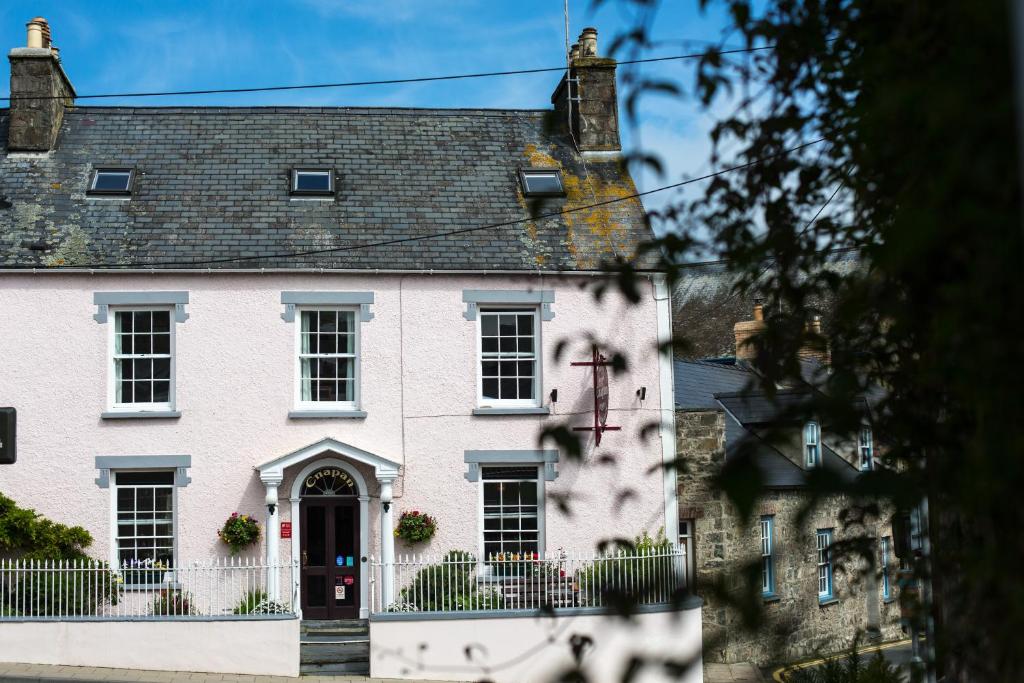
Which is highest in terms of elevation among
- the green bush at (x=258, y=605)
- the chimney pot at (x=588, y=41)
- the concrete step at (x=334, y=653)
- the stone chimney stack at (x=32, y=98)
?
the chimney pot at (x=588, y=41)

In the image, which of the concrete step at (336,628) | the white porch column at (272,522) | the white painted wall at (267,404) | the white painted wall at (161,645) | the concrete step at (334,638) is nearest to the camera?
the white painted wall at (161,645)

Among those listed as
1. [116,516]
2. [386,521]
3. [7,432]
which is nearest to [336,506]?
[386,521]

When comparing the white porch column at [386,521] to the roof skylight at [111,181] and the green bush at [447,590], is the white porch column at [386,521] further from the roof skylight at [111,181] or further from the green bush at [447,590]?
the roof skylight at [111,181]

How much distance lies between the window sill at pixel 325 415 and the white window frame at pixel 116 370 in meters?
1.97

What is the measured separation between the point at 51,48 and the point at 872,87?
20962 millimetres

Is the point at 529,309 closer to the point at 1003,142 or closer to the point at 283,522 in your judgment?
the point at 283,522

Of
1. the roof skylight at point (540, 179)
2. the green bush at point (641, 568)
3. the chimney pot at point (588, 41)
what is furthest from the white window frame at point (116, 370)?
the chimney pot at point (588, 41)

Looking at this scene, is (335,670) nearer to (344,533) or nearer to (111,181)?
(344,533)

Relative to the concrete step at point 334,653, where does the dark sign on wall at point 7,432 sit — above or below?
above

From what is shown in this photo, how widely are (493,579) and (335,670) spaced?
2952mm

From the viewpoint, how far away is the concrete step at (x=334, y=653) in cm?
1673

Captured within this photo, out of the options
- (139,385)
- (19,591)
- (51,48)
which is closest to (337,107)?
(51,48)

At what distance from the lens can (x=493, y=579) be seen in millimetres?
18250

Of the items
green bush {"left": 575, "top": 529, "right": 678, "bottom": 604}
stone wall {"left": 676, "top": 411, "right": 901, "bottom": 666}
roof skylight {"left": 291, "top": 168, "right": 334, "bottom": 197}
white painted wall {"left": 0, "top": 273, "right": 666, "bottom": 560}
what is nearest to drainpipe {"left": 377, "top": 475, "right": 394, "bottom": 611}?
white painted wall {"left": 0, "top": 273, "right": 666, "bottom": 560}
